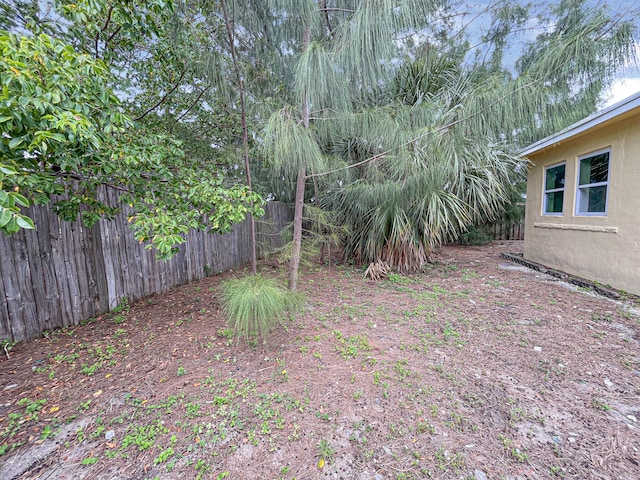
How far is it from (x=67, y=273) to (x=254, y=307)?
2.05 meters

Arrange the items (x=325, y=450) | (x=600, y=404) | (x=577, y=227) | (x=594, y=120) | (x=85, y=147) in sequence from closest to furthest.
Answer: (x=325, y=450), (x=85, y=147), (x=600, y=404), (x=594, y=120), (x=577, y=227)

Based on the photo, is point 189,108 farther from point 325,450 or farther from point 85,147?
point 325,450

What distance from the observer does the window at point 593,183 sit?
429 cm

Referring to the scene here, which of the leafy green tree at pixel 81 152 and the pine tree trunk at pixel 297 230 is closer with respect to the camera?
the leafy green tree at pixel 81 152

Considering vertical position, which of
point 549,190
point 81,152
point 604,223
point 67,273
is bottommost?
point 67,273

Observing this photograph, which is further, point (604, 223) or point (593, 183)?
point (593, 183)

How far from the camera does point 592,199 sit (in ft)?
15.1

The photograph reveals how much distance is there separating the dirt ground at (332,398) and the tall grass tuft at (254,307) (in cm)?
17

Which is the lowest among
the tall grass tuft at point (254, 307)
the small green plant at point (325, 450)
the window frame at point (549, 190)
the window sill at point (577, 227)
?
the small green plant at point (325, 450)

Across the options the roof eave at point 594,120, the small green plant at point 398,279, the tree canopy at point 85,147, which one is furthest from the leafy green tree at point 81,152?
the roof eave at point 594,120

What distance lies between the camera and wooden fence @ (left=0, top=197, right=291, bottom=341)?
94.4 inches

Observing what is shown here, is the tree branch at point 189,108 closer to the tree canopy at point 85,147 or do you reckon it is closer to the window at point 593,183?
the tree canopy at point 85,147

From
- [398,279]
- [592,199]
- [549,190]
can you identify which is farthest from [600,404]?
[549,190]

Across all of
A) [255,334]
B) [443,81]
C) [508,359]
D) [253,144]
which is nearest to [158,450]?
[255,334]
